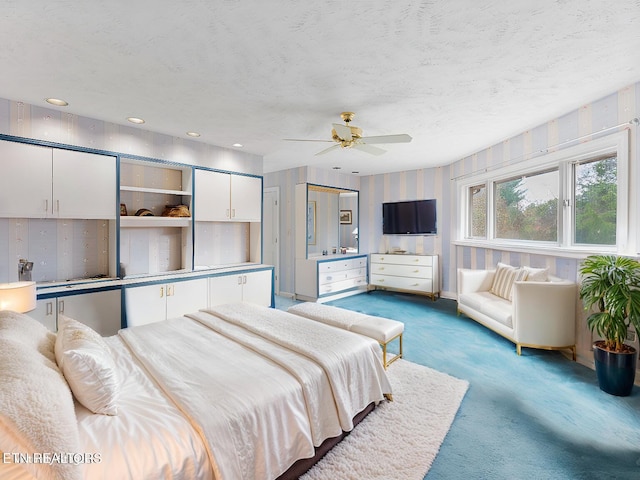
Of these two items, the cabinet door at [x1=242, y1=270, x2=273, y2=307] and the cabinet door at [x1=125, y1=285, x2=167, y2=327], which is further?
the cabinet door at [x1=242, y1=270, x2=273, y2=307]

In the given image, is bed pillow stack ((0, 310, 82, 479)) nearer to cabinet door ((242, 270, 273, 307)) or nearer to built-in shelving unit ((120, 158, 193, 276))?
built-in shelving unit ((120, 158, 193, 276))

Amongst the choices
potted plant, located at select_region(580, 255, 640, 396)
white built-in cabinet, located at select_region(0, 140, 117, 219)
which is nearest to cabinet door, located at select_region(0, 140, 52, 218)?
white built-in cabinet, located at select_region(0, 140, 117, 219)

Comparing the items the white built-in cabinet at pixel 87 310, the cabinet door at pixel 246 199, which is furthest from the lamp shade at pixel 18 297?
the cabinet door at pixel 246 199

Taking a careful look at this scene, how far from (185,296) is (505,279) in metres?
4.09

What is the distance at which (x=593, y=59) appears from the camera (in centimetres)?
218

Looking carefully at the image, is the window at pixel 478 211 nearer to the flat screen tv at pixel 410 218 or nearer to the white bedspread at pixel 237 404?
the flat screen tv at pixel 410 218

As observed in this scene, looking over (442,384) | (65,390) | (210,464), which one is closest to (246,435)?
(210,464)

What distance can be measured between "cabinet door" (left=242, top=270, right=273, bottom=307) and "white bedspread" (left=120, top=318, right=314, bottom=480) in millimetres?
2336

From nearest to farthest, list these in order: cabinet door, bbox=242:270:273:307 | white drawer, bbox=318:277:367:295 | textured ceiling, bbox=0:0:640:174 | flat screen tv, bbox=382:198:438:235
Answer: textured ceiling, bbox=0:0:640:174
cabinet door, bbox=242:270:273:307
white drawer, bbox=318:277:367:295
flat screen tv, bbox=382:198:438:235

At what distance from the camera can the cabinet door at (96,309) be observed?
2920 millimetres

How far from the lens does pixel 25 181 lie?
9.25 ft

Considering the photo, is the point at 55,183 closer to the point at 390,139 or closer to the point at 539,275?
the point at 390,139

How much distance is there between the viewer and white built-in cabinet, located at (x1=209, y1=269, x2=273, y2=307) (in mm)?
4031

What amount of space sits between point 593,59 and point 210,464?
3.35 meters
